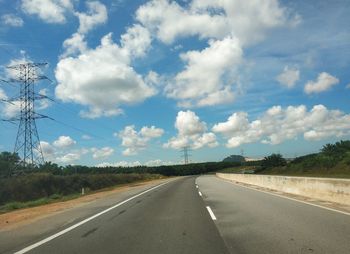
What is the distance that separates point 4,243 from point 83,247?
259 centimetres

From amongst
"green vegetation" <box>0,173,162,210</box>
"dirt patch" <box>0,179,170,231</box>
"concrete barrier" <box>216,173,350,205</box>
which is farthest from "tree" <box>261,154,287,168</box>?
"dirt patch" <box>0,179,170,231</box>

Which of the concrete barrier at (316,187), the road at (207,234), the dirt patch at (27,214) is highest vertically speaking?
the concrete barrier at (316,187)

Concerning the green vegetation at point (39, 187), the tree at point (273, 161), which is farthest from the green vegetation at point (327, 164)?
the green vegetation at point (39, 187)

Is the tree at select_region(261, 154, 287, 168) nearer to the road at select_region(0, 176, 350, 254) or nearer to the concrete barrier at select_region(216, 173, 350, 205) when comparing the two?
the concrete barrier at select_region(216, 173, 350, 205)

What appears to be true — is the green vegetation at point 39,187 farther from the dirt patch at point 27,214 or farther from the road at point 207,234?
the road at point 207,234

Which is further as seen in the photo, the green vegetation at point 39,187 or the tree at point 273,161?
the tree at point 273,161

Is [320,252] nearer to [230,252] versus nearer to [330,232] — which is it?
[230,252]

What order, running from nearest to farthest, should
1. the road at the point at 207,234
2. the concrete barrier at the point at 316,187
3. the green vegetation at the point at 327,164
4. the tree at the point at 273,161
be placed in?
1. the road at the point at 207,234
2. the concrete barrier at the point at 316,187
3. the green vegetation at the point at 327,164
4. the tree at the point at 273,161

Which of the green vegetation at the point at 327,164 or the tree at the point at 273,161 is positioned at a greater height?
the tree at the point at 273,161

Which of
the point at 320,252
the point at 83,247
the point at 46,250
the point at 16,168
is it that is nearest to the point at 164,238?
the point at 83,247

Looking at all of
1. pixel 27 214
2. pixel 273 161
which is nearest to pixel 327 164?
pixel 273 161

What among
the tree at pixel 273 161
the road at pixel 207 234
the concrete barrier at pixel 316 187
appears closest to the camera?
the road at pixel 207 234

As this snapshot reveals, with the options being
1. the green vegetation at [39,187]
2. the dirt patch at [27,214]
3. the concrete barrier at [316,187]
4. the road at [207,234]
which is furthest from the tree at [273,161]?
the road at [207,234]

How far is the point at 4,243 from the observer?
11.5m
